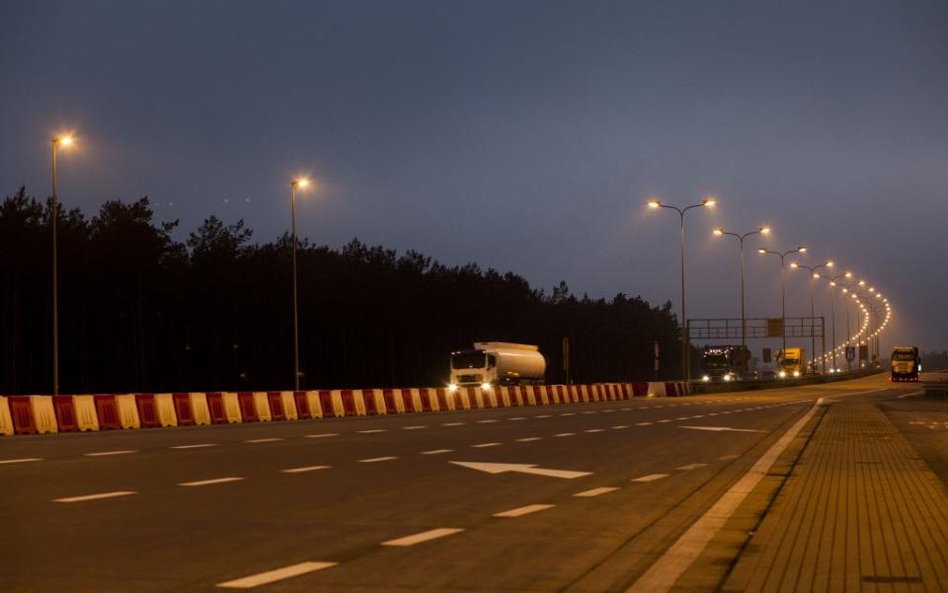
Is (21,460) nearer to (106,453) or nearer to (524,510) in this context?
(106,453)

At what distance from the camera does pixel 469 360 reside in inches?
2997

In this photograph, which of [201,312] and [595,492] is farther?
[201,312]

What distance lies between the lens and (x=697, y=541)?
417 inches

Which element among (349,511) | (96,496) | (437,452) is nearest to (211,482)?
(96,496)

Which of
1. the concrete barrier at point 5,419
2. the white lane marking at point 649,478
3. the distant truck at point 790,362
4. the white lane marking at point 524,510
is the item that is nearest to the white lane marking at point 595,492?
the white lane marking at point 649,478

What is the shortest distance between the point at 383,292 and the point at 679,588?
119375mm

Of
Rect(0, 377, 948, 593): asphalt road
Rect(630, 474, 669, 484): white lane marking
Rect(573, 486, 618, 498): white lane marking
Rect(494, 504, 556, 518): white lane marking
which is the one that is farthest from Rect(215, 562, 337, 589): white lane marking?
Rect(630, 474, 669, 484): white lane marking

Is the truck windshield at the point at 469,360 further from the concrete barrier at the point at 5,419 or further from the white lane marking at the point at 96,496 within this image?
the white lane marking at the point at 96,496

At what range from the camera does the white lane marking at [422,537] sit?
34.6 feet

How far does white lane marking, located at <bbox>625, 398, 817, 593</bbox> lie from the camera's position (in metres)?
8.50

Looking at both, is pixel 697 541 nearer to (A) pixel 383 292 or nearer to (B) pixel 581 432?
(B) pixel 581 432

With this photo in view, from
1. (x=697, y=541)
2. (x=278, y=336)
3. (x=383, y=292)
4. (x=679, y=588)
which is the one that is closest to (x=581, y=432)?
(x=697, y=541)

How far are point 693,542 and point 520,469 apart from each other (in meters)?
7.94

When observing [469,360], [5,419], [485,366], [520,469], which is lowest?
[520,469]
